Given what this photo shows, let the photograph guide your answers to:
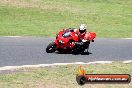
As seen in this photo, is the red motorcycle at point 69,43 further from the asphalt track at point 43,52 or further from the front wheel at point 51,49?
the asphalt track at point 43,52

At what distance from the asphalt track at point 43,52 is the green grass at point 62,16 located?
2664 mm

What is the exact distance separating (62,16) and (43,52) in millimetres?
13944

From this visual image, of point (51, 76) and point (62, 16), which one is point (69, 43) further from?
point (62, 16)

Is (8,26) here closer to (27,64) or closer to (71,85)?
(27,64)

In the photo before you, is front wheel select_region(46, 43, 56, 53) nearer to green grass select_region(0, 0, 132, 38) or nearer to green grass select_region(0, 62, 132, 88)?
green grass select_region(0, 62, 132, 88)

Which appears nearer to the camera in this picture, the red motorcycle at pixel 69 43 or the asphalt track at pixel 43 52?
the asphalt track at pixel 43 52

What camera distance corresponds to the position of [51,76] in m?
13.5

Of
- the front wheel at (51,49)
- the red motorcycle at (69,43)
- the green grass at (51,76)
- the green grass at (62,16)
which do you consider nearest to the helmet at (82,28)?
the red motorcycle at (69,43)

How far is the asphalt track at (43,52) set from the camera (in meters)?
16.7

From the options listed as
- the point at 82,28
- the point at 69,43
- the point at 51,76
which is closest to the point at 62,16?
the point at 82,28

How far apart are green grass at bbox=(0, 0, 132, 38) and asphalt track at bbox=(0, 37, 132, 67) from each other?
2664 millimetres

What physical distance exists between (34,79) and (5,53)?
5.01 meters

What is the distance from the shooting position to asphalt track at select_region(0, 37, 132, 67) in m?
16.7

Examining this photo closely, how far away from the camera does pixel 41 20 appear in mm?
30641
